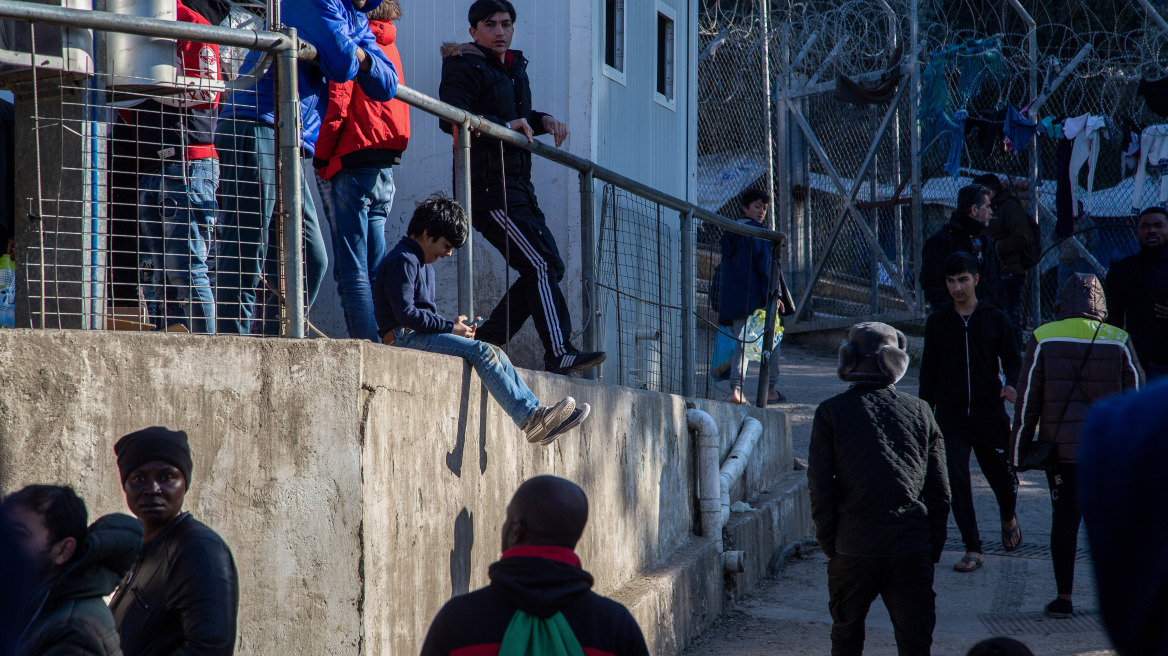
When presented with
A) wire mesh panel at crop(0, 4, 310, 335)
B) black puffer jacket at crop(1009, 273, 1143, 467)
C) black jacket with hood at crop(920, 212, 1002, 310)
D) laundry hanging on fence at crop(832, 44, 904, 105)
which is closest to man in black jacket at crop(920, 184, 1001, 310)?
black jacket with hood at crop(920, 212, 1002, 310)

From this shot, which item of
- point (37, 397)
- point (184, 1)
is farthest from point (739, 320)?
point (37, 397)

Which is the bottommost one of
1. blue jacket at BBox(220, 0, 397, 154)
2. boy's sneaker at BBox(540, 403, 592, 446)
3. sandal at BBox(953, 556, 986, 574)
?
sandal at BBox(953, 556, 986, 574)

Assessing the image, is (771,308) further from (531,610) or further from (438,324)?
(531,610)

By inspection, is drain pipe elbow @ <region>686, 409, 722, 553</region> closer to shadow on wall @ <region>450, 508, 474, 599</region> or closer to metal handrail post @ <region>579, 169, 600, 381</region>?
metal handrail post @ <region>579, 169, 600, 381</region>

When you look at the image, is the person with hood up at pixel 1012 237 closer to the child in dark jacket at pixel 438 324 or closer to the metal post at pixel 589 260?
the metal post at pixel 589 260

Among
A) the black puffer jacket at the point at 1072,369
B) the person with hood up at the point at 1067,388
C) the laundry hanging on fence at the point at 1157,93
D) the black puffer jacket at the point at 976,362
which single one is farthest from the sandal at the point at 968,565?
the laundry hanging on fence at the point at 1157,93

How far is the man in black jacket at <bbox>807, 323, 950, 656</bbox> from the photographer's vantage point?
169 inches

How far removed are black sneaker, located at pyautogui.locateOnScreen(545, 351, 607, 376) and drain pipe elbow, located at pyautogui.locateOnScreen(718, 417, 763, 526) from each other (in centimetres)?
179

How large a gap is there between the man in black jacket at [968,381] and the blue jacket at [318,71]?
152 inches

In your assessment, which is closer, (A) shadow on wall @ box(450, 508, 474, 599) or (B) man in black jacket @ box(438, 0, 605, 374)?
(A) shadow on wall @ box(450, 508, 474, 599)

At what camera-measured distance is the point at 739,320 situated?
919cm

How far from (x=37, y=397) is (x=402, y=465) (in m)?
1.05

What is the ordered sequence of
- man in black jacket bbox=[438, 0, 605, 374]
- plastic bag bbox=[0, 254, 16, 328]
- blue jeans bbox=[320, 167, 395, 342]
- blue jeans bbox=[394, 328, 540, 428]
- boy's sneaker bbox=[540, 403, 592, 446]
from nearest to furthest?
blue jeans bbox=[394, 328, 540, 428], boy's sneaker bbox=[540, 403, 592, 446], blue jeans bbox=[320, 167, 395, 342], plastic bag bbox=[0, 254, 16, 328], man in black jacket bbox=[438, 0, 605, 374]

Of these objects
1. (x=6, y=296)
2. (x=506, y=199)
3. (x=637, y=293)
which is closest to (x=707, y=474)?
(x=637, y=293)
